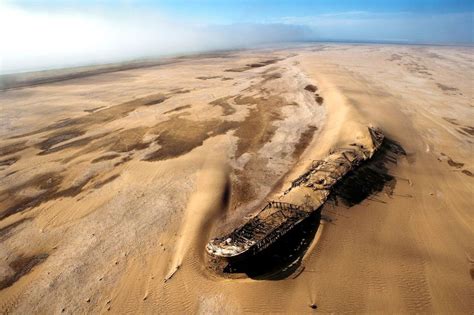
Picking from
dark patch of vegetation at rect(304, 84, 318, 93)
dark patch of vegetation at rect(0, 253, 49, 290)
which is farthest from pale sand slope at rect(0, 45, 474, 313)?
dark patch of vegetation at rect(304, 84, 318, 93)

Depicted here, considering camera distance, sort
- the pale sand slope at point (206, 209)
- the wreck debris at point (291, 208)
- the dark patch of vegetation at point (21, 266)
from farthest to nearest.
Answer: the wreck debris at point (291, 208), the dark patch of vegetation at point (21, 266), the pale sand slope at point (206, 209)

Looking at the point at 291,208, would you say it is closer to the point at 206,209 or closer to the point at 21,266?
the point at 206,209

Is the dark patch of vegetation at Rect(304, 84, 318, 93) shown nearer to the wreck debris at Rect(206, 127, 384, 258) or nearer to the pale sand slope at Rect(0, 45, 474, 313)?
the pale sand slope at Rect(0, 45, 474, 313)

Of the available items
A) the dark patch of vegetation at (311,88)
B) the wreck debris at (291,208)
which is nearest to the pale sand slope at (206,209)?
the wreck debris at (291,208)

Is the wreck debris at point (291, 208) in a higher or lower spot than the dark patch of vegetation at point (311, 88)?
lower

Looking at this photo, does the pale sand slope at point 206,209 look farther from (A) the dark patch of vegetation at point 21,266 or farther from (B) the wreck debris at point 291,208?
(B) the wreck debris at point 291,208

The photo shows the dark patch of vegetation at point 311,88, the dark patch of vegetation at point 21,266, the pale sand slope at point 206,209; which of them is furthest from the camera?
the dark patch of vegetation at point 311,88

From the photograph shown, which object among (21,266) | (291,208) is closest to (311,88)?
(291,208)

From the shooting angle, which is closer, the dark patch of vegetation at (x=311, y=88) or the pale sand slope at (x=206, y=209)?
the pale sand slope at (x=206, y=209)

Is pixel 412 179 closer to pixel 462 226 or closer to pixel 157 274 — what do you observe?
pixel 462 226
